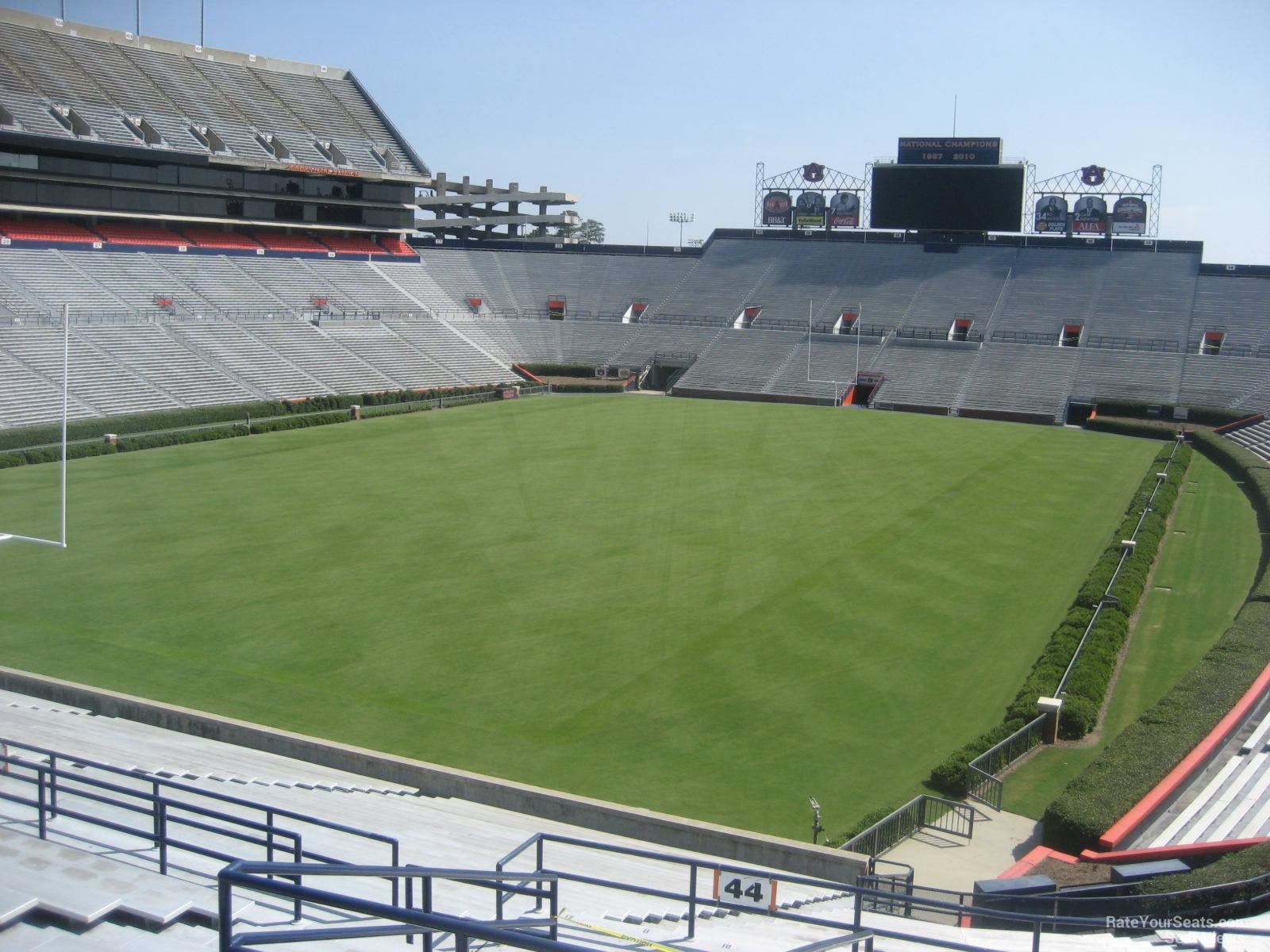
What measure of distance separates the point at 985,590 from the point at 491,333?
50.0m

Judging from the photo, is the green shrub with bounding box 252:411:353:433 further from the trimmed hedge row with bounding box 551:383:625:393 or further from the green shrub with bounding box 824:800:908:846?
the green shrub with bounding box 824:800:908:846

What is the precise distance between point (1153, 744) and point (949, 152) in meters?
58.7

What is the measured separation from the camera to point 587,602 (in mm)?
23625

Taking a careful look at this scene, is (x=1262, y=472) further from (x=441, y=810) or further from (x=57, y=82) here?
(x=57, y=82)

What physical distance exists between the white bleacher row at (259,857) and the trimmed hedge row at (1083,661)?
4583mm

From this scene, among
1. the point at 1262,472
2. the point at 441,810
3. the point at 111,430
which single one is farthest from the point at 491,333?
the point at 441,810

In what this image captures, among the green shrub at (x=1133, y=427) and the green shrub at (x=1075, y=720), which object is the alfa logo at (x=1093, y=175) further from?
the green shrub at (x=1075, y=720)

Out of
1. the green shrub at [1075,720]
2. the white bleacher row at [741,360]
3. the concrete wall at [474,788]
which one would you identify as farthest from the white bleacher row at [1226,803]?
the white bleacher row at [741,360]

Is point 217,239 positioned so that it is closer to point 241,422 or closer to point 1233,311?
point 241,422

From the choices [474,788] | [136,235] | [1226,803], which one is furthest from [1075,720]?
[136,235]

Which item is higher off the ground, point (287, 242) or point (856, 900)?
point (287, 242)

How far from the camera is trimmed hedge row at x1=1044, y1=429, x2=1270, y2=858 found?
533 inches

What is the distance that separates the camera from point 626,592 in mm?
24375
